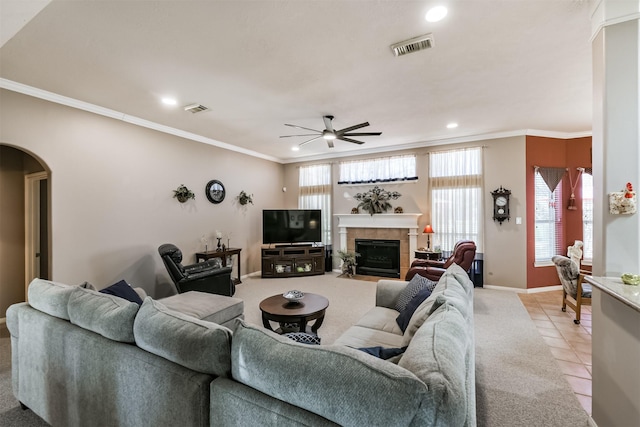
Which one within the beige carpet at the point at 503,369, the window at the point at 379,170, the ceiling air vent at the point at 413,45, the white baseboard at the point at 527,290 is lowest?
the beige carpet at the point at 503,369

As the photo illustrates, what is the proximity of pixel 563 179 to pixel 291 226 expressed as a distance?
17.8ft

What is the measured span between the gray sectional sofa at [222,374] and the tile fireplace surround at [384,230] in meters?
3.99

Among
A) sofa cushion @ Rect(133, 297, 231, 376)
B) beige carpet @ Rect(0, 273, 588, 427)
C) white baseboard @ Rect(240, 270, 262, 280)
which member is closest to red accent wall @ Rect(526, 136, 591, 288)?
beige carpet @ Rect(0, 273, 588, 427)

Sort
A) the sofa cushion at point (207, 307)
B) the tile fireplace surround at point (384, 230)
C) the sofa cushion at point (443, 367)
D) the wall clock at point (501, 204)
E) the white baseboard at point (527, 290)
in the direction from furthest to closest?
the tile fireplace surround at point (384, 230) < the wall clock at point (501, 204) < the white baseboard at point (527, 290) < the sofa cushion at point (207, 307) < the sofa cushion at point (443, 367)

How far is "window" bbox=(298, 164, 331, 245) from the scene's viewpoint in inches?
277

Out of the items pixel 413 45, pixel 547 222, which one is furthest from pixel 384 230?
pixel 413 45

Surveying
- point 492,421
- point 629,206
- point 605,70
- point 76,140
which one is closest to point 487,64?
point 605,70

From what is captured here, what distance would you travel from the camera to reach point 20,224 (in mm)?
4039

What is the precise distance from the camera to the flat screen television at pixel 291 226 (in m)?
6.47

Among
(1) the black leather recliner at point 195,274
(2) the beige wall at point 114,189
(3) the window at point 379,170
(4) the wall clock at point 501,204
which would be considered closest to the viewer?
(2) the beige wall at point 114,189

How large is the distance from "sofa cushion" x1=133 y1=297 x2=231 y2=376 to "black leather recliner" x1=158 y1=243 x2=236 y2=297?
255 centimetres

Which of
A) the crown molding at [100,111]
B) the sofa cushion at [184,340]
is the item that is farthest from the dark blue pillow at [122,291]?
the crown molding at [100,111]

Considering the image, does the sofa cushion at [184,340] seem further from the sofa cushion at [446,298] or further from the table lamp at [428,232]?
the table lamp at [428,232]

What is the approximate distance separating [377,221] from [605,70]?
4.68m
